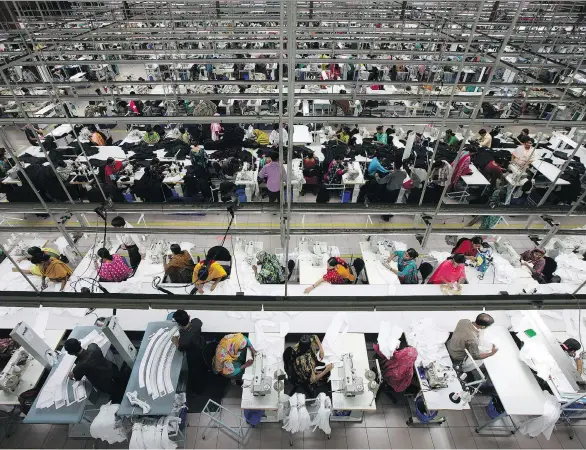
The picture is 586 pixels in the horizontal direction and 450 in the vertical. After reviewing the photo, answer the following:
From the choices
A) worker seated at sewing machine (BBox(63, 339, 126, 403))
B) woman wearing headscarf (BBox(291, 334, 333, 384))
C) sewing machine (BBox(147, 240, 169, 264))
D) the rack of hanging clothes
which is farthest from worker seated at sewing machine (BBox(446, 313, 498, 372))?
sewing machine (BBox(147, 240, 169, 264))

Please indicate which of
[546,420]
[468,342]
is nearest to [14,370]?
[468,342]

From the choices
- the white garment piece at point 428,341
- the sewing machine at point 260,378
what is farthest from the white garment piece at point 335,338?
the white garment piece at point 428,341

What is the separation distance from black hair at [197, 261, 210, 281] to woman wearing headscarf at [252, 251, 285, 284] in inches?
32.1

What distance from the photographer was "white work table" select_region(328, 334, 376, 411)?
4621 millimetres

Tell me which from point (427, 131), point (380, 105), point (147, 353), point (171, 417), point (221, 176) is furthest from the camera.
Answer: point (380, 105)

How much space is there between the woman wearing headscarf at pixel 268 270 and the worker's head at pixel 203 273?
81 cm

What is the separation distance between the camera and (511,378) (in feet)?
16.0

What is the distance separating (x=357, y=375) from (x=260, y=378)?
133 cm

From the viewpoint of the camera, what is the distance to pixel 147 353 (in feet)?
16.3

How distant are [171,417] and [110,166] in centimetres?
628

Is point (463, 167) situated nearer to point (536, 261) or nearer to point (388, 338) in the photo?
point (536, 261)

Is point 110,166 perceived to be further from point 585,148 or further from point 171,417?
point 585,148

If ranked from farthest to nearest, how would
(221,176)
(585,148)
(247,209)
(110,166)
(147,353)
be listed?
(585,148), (221,176), (110,166), (147,353), (247,209)

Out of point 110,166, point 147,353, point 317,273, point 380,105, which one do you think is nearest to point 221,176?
point 110,166
